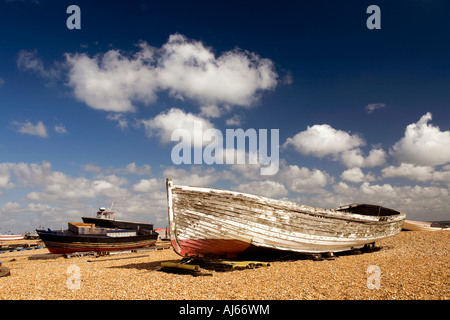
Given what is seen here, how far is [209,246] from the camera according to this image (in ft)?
38.0

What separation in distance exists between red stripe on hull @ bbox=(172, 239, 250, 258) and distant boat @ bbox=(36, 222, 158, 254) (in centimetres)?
1391

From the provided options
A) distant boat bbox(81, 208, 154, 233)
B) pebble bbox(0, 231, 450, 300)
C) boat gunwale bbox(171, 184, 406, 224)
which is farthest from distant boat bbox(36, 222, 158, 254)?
boat gunwale bbox(171, 184, 406, 224)

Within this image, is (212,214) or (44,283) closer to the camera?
(44,283)

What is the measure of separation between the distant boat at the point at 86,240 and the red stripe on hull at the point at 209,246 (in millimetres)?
13908

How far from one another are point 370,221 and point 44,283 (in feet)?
51.4

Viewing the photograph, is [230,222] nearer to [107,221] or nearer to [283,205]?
[283,205]

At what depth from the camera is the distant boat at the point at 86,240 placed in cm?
2134

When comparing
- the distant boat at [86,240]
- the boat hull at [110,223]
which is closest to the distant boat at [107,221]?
the boat hull at [110,223]

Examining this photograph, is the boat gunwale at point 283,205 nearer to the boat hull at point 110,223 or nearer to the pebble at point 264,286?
the pebble at point 264,286

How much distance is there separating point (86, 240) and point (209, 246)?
1487cm

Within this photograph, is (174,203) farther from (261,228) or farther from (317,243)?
(317,243)

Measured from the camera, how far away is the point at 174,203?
38.1 ft

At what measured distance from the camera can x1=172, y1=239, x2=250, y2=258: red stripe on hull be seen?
11344 mm
